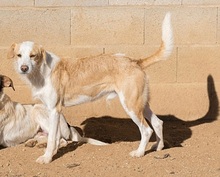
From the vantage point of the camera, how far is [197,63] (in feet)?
27.3

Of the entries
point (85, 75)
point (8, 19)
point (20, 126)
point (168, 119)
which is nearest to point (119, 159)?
point (85, 75)

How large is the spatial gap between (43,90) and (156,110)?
230 centimetres

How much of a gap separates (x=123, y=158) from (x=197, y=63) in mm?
2300

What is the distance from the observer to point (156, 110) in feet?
27.8

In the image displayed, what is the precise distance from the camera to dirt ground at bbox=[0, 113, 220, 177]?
20.3ft

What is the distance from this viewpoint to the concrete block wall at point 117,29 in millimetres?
8234

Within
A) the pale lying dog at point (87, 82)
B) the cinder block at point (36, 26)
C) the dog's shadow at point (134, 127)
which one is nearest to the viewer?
the pale lying dog at point (87, 82)

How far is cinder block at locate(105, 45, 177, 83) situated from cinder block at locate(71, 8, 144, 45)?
0.34 feet

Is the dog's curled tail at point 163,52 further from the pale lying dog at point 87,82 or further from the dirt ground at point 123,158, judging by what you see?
the dirt ground at point 123,158

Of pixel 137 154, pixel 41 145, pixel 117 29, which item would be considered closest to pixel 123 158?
pixel 137 154

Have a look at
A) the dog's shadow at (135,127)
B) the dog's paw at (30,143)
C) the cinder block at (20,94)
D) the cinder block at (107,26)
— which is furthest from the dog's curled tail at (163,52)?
the cinder block at (20,94)

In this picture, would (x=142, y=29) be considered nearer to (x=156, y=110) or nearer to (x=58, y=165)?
(x=156, y=110)

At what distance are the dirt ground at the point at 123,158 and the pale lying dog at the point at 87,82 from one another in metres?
0.20

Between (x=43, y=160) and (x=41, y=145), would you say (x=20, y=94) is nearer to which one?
(x=41, y=145)
